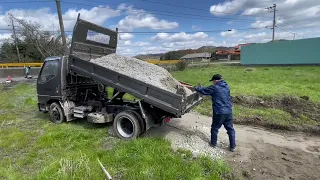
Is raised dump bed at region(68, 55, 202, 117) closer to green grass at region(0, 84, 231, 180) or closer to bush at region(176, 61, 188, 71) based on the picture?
green grass at region(0, 84, 231, 180)

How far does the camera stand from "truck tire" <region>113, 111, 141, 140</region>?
18.8 feet

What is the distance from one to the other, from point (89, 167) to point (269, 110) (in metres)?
6.49

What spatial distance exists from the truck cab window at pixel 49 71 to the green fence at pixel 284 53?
29.9 metres

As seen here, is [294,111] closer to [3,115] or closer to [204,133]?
[204,133]

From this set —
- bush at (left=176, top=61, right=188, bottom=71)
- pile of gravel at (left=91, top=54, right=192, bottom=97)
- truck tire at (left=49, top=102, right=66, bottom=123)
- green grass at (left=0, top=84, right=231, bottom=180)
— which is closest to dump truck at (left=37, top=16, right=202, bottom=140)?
truck tire at (left=49, top=102, right=66, bottom=123)

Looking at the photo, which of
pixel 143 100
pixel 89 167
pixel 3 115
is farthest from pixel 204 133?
pixel 3 115

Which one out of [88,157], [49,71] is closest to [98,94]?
[49,71]

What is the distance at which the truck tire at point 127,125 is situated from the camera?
573 centimetres

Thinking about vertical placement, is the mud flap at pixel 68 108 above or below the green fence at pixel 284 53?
below

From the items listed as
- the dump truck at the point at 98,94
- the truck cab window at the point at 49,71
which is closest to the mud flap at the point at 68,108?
the dump truck at the point at 98,94

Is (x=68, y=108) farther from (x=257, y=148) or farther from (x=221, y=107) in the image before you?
(x=257, y=148)

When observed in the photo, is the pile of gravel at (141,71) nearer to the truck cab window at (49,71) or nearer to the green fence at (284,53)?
the truck cab window at (49,71)

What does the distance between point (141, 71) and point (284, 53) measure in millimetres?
30613

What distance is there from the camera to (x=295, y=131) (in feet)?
21.6
